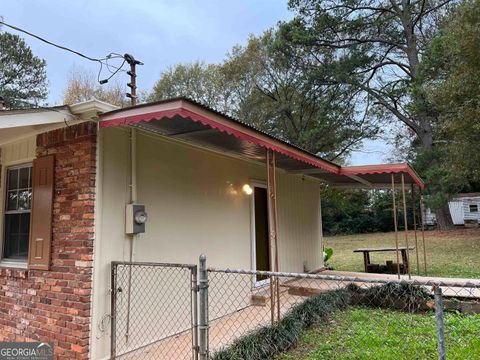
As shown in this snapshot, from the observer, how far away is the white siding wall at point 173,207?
3941 mm

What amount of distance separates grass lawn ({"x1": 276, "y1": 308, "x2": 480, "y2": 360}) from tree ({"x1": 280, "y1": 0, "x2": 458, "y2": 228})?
554 inches

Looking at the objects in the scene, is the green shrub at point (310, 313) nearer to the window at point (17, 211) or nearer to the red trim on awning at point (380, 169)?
the red trim on awning at point (380, 169)

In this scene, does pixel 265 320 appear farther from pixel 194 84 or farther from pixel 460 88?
pixel 194 84

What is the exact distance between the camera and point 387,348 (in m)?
4.25

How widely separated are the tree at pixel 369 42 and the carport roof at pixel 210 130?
40.5 ft

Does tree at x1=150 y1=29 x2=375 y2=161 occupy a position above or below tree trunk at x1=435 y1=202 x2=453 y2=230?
above

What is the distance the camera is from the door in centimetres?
Answer: 680

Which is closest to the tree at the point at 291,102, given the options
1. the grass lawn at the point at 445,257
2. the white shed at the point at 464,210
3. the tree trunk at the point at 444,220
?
the grass lawn at the point at 445,257

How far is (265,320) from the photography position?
16.5 feet

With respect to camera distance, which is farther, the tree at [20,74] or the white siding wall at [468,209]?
the white siding wall at [468,209]

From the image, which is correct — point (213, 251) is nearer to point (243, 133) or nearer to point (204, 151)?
point (204, 151)

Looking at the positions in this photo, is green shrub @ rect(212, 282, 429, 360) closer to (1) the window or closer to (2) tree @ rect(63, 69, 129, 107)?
(1) the window

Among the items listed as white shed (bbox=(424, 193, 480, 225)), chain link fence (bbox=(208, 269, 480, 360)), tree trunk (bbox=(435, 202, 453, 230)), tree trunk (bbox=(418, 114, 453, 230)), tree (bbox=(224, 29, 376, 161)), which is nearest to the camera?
chain link fence (bbox=(208, 269, 480, 360))

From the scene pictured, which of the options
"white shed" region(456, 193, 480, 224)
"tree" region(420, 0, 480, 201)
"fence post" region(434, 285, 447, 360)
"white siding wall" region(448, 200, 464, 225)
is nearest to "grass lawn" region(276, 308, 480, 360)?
"fence post" region(434, 285, 447, 360)
